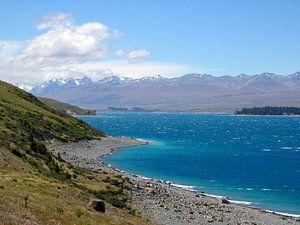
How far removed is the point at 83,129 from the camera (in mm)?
197875

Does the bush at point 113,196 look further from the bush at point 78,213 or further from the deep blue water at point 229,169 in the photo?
the deep blue water at point 229,169

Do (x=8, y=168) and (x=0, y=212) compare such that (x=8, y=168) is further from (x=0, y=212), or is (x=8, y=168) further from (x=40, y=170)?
(x=0, y=212)

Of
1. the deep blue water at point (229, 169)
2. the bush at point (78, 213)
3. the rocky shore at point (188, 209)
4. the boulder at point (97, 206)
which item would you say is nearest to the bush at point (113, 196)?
the rocky shore at point (188, 209)

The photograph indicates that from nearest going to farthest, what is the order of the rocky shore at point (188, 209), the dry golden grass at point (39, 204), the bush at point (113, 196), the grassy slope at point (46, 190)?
the dry golden grass at point (39, 204), the grassy slope at point (46, 190), the bush at point (113, 196), the rocky shore at point (188, 209)

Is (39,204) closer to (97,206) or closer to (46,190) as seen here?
(97,206)

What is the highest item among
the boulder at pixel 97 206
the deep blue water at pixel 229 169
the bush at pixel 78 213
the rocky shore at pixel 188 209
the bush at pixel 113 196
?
the bush at pixel 78 213

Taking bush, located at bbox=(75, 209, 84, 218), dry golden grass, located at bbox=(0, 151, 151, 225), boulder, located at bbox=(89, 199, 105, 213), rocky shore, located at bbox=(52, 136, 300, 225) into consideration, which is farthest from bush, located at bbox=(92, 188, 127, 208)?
bush, located at bbox=(75, 209, 84, 218)

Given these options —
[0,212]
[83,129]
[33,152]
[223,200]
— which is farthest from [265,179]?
[83,129]

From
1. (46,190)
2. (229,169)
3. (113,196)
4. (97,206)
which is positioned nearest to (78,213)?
(97,206)

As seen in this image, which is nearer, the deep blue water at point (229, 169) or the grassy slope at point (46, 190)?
the grassy slope at point (46, 190)

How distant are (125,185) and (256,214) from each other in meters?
22.4

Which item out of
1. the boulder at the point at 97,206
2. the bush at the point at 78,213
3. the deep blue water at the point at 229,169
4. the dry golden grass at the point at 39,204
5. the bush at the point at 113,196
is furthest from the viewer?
the deep blue water at the point at 229,169

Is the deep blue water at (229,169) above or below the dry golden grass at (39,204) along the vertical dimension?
below

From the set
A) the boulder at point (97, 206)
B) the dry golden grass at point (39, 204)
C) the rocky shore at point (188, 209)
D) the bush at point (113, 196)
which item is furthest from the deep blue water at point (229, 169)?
the boulder at point (97, 206)
